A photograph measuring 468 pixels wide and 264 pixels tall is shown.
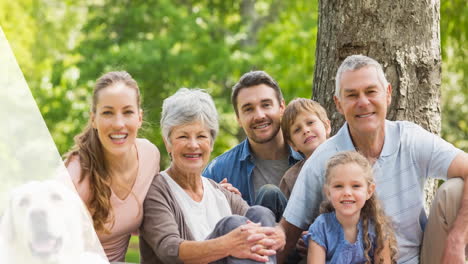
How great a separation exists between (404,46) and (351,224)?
158 centimetres

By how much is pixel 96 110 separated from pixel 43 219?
0.70 m

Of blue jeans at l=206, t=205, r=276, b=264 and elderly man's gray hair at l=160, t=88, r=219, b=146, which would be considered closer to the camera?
blue jeans at l=206, t=205, r=276, b=264

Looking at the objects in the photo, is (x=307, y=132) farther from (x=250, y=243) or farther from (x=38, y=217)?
(x=38, y=217)

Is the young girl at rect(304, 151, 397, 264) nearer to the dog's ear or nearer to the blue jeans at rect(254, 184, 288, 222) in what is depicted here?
the blue jeans at rect(254, 184, 288, 222)

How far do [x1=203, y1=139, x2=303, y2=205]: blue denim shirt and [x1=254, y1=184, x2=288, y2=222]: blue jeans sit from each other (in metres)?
0.57

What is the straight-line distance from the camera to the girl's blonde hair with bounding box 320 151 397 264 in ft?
10.8

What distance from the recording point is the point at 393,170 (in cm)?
357

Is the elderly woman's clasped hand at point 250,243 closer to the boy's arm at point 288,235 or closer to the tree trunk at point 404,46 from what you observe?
the boy's arm at point 288,235

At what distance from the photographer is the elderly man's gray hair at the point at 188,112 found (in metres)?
3.42

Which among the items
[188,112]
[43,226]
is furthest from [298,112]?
[43,226]

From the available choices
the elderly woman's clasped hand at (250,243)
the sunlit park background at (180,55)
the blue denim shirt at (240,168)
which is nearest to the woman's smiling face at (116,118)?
the elderly woman's clasped hand at (250,243)

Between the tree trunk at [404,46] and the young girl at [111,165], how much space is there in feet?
5.83

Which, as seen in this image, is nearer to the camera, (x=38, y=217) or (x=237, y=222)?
(x=38, y=217)

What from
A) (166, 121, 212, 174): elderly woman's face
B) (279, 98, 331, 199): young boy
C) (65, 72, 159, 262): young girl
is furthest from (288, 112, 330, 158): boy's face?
(65, 72, 159, 262): young girl
